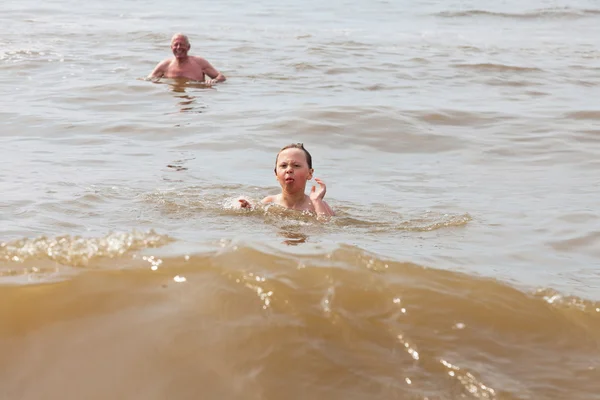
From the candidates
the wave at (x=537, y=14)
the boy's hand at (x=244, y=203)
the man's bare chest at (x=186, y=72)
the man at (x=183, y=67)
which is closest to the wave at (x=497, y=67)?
the man at (x=183, y=67)

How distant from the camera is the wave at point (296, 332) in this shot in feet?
13.0

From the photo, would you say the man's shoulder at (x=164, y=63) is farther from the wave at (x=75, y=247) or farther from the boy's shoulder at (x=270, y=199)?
the wave at (x=75, y=247)

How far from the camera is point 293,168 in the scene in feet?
24.3

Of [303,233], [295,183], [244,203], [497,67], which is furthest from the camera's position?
[497,67]

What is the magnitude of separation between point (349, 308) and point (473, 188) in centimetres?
388

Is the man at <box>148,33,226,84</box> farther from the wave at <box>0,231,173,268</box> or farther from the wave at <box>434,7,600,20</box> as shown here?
the wave at <box>434,7,600,20</box>

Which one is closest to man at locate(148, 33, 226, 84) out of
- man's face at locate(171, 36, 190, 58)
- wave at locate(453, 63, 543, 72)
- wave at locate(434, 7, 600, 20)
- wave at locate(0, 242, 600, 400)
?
man's face at locate(171, 36, 190, 58)

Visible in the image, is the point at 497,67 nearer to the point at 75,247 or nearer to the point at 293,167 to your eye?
the point at 293,167

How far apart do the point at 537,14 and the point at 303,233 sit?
20922 millimetres

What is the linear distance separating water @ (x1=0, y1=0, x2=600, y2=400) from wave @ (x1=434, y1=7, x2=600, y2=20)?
9274mm

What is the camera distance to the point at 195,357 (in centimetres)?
411

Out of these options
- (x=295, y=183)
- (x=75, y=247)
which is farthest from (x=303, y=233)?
(x=75, y=247)

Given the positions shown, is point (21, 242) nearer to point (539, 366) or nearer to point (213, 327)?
point (213, 327)

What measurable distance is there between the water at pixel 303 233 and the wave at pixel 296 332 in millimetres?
11
